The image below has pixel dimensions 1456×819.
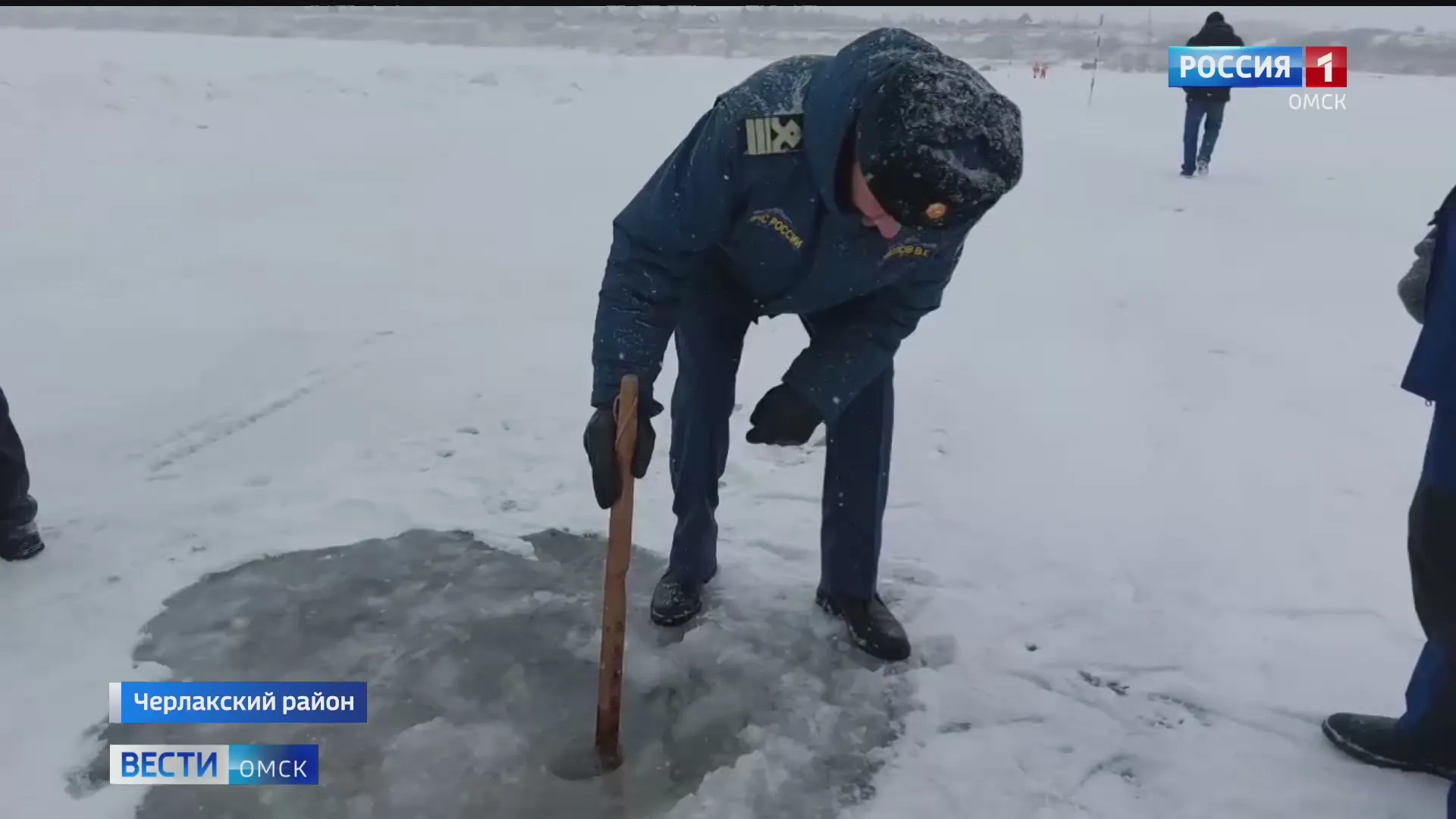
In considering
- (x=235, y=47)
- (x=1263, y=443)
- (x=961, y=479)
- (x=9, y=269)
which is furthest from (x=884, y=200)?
(x=235, y=47)

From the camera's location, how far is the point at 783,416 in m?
2.34

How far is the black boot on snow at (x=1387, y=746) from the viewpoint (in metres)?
2.26

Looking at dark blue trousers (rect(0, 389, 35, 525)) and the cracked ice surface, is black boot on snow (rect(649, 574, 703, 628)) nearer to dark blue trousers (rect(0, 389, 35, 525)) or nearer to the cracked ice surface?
the cracked ice surface

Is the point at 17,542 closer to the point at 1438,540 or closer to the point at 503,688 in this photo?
the point at 503,688

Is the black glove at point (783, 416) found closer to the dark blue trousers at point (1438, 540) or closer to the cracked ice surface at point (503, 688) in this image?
the cracked ice surface at point (503, 688)

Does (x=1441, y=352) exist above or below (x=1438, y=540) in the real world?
above

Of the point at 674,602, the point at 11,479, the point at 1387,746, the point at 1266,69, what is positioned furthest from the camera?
the point at 1266,69

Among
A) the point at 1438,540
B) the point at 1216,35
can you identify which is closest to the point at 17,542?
the point at 1438,540

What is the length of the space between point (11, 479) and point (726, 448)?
199cm

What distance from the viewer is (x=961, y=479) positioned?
3.66 meters

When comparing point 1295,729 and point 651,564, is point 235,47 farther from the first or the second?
point 1295,729

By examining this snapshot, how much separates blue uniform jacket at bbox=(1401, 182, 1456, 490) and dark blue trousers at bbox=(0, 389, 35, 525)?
3345 mm

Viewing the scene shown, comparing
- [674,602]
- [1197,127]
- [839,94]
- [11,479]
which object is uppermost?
[839,94]

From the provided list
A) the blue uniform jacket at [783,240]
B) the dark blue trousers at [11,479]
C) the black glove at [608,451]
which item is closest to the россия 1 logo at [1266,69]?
the blue uniform jacket at [783,240]
